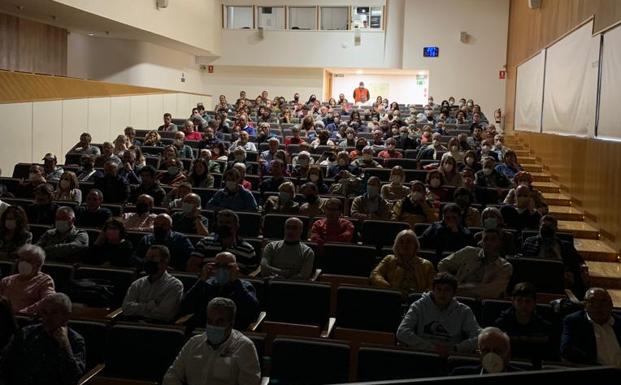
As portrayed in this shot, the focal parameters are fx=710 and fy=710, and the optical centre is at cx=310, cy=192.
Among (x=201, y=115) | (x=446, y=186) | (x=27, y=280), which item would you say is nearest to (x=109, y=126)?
(x=201, y=115)

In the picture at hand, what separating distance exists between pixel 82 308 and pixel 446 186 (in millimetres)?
4331

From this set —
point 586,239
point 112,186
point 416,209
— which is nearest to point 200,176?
point 112,186

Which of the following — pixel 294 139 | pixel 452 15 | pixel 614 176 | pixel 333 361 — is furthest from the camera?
pixel 452 15

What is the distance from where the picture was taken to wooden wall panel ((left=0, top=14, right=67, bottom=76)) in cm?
1308

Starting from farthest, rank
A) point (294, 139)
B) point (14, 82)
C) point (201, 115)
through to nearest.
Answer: point (201, 115) → point (294, 139) → point (14, 82)

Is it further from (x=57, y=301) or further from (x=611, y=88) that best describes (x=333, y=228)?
(x=611, y=88)

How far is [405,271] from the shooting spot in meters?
5.16

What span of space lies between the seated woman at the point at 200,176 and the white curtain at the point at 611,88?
4.43 metres

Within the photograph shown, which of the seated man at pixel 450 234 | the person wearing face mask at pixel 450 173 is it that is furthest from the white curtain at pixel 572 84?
the seated man at pixel 450 234

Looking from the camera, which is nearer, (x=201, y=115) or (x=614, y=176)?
(x=614, y=176)

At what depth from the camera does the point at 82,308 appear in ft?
16.1

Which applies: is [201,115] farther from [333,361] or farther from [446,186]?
[333,361]

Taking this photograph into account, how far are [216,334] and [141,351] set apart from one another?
2.03 ft

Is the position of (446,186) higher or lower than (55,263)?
higher
